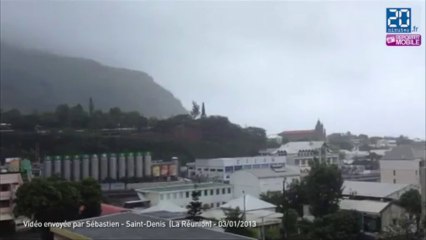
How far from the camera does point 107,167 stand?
14500mm

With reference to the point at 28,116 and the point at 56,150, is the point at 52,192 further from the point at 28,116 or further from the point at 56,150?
the point at 28,116

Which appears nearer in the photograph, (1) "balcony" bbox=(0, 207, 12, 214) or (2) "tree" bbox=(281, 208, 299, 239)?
(2) "tree" bbox=(281, 208, 299, 239)

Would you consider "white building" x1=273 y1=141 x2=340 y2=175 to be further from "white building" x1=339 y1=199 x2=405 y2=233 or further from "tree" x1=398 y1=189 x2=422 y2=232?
"tree" x1=398 y1=189 x2=422 y2=232

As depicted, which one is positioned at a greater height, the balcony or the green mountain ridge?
the green mountain ridge

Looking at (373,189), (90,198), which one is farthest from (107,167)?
(373,189)

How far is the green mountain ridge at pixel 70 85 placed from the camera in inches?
848

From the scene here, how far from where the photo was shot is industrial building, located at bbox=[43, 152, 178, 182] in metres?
13.6

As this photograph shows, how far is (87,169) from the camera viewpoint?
1408cm

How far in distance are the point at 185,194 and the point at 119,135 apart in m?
6.94

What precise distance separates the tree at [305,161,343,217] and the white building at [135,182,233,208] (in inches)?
124

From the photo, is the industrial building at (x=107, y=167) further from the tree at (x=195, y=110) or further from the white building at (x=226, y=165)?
the tree at (x=195, y=110)

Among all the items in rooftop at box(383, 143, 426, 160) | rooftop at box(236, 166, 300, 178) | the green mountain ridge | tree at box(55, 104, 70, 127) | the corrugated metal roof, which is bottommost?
the corrugated metal roof

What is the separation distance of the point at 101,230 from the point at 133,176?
11.3 meters

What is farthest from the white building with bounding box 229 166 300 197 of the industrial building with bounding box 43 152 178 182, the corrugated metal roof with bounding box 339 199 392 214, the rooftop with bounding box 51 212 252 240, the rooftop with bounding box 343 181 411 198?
the rooftop with bounding box 51 212 252 240
